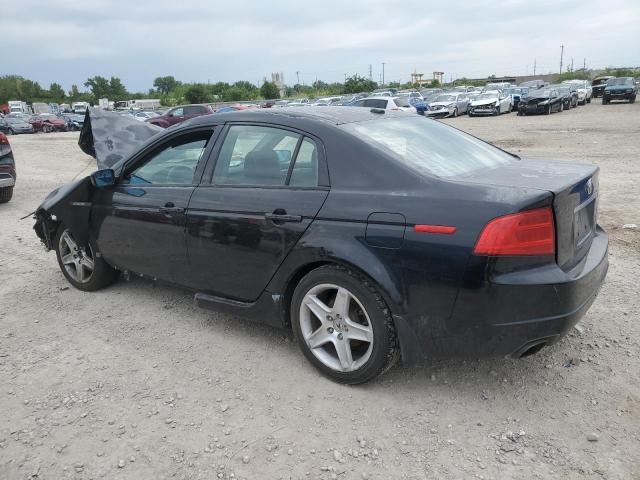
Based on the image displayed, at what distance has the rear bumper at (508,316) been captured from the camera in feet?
8.26

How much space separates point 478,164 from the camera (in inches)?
131

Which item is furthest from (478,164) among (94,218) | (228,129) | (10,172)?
(10,172)

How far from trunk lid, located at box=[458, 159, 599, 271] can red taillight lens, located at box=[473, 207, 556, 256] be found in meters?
0.14

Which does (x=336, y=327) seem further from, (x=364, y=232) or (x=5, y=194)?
(x=5, y=194)

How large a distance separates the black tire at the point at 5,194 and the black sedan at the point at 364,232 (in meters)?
6.22

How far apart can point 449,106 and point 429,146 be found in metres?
30.4

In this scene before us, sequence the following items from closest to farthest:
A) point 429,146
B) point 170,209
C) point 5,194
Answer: point 429,146 < point 170,209 < point 5,194

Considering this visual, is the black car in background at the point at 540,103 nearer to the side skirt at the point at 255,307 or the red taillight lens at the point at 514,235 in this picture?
the side skirt at the point at 255,307

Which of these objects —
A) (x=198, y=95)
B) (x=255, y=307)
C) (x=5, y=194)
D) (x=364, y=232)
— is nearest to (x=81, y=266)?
(x=255, y=307)

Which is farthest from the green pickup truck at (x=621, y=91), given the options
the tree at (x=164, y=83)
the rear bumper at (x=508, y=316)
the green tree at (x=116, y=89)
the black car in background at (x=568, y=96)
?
the tree at (x=164, y=83)

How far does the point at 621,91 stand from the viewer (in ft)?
116

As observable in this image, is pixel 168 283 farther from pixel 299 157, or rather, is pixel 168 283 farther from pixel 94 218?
pixel 299 157

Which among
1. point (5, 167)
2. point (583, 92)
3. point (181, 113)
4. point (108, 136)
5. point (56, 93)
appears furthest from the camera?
point (56, 93)

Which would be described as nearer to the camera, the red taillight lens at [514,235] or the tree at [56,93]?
the red taillight lens at [514,235]
